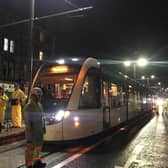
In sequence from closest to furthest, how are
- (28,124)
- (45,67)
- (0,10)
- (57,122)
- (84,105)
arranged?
(28,124) < (57,122) < (84,105) < (45,67) < (0,10)

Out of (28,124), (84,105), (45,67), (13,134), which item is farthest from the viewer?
(13,134)

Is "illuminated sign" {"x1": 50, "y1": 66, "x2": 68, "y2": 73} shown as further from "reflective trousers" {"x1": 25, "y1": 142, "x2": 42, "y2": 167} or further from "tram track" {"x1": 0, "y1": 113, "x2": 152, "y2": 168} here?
"reflective trousers" {"x1": 25, "y1": 142, "x2": 42, "y2": 167}

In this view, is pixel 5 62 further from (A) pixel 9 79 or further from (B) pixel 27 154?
(B) pixel 27 154

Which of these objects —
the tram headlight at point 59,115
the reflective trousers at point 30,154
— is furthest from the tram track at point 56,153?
the tram headlight at point 59,115

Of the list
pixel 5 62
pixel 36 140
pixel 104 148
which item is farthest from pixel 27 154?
pixel 5 62

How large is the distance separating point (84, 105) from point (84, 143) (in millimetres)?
1410

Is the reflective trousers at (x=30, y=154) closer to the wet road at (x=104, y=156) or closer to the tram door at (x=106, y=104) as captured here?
the wet road at (x=104, y=156)

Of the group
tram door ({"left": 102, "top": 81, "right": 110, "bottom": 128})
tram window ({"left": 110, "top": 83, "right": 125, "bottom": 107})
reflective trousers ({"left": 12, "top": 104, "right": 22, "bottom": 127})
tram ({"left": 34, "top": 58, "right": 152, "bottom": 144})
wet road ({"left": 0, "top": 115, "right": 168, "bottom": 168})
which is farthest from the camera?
reflective trousers ({"left": 12, "top": 104, "right": 22, "bottom": 127})

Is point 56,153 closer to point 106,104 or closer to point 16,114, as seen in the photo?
point 106,104

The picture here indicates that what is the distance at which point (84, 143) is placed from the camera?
11625 mm

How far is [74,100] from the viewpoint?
35.3 feet

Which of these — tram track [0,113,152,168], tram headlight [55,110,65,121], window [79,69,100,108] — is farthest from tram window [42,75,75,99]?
tram track [0,113,152,168]

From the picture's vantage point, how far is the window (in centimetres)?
1116

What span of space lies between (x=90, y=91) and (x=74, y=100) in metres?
1.08
